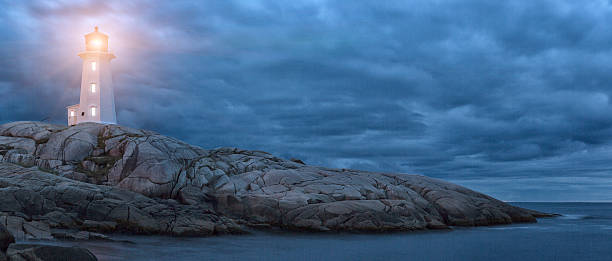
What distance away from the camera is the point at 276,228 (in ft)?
101

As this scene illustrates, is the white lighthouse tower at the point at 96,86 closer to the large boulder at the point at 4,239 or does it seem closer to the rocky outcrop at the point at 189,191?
the rocky outcrop at the point at 189,191

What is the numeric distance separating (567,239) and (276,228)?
19.9 m

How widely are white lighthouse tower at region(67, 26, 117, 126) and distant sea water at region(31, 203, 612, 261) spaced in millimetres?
29435

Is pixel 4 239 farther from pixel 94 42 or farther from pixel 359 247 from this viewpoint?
pixel 94 42

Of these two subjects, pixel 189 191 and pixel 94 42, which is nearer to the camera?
pixel 189 191

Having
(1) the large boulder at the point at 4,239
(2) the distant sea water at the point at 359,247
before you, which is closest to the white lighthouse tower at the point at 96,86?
(2) the distant sea water at the point at 359,247

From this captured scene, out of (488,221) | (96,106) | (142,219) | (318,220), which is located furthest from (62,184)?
(488,221)

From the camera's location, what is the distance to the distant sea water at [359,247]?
70.6ft

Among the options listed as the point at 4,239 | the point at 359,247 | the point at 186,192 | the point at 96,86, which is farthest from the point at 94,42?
the point at 4,239

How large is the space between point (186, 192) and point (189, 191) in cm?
21

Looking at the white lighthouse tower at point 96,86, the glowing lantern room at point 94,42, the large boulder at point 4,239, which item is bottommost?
the large boulder at point 4,239

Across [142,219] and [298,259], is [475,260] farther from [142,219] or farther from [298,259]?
[142,219]

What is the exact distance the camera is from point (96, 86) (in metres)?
50.8

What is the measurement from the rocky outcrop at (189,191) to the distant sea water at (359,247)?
6.27 ft
